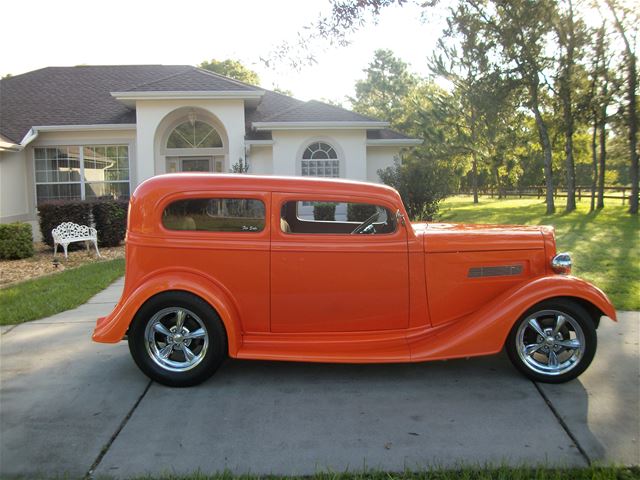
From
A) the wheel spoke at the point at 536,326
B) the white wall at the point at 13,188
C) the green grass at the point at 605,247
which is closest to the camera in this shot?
the wheel spoke at the point at 536,326

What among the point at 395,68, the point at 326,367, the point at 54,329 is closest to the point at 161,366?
the point at 326,367

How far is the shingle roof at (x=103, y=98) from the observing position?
1521 cm

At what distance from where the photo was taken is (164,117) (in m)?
15.1

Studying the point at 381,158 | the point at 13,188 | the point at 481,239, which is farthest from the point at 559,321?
the point at 13,188

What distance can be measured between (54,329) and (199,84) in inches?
431

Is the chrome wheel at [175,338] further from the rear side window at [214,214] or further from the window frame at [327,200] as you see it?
the window frame at [327,200]

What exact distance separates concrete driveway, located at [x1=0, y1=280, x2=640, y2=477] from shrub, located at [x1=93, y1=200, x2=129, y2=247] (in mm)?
8417

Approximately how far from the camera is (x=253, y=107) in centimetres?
1697

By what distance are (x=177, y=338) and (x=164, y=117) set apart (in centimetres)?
1244

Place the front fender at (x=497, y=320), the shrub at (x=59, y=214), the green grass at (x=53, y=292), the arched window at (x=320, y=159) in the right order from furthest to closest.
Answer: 1. the arched window at (x=320, y=159)
2. the shrub at (x=59, y=214)
3. the green grass at (x=53, y=292)
4. the front fender at (x=497, y=320)

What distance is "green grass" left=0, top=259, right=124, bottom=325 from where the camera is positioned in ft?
21.0

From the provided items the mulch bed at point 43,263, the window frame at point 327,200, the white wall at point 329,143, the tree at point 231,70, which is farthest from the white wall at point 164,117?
the tree at point 231,70

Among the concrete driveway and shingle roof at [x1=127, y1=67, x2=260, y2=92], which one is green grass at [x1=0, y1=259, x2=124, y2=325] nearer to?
the concrete driveway

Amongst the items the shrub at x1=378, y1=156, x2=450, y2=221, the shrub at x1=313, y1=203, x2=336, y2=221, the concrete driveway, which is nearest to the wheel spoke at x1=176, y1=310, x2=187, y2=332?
the concrete driveway
